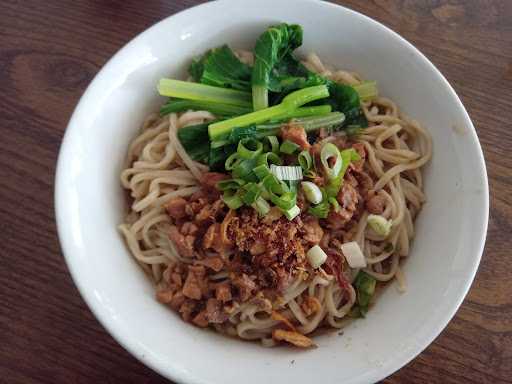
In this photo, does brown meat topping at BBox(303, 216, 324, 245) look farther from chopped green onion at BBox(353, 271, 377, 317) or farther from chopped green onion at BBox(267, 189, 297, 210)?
chopped green onion at BBox(353, 271, 377, 317)

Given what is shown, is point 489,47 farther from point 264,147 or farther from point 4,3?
point 4,3

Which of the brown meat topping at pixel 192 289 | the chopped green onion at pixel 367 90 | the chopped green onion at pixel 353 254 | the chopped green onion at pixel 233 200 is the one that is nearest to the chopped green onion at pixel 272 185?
the chopped green onion at pixel 233 200

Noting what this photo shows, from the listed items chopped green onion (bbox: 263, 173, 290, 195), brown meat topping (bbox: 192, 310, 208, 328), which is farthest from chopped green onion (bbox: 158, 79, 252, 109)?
brown meat topping (bbox: 192, 310, 208, 328)

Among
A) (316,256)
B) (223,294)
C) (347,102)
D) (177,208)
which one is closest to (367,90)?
(347,102)

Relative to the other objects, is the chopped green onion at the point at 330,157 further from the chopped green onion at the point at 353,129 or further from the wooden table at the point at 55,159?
the wooden table at the point at 55,159

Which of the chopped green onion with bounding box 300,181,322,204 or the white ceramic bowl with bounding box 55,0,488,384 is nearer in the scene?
the white ceramic bowl with bounding box 55,0,488,384

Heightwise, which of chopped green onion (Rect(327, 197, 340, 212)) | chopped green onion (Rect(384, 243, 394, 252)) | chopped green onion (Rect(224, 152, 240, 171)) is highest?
chopped green onion (Rect(224, 152, 240, 171))

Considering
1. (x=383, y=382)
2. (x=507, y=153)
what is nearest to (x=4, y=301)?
(x=383, y=382)
